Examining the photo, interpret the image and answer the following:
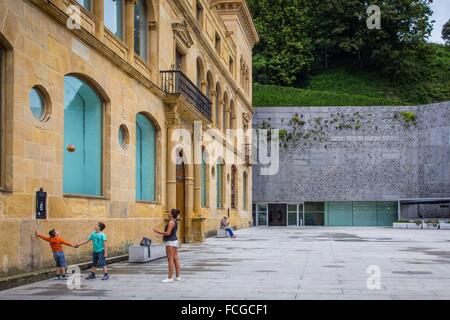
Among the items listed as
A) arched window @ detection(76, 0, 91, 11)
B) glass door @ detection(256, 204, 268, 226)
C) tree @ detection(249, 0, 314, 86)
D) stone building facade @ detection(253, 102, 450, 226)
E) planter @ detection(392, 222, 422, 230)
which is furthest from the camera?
tree @ detection(249, 0, 314, 86)

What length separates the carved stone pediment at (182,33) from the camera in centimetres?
2587

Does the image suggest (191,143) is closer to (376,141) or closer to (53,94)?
(53,94)

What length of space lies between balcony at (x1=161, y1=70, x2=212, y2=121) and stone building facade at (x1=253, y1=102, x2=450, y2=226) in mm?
27846

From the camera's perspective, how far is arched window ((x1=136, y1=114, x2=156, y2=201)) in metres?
21.8

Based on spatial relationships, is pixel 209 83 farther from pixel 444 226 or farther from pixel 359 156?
pixel 359 156

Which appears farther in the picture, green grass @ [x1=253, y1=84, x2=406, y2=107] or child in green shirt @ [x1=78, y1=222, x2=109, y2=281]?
green grass @ [x1=253, y1=84, x2=406, y2=107]

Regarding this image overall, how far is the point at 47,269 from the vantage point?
14102mm

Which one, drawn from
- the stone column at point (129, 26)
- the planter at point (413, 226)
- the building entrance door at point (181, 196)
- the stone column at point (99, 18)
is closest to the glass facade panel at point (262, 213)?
the planter at point (413, 226)

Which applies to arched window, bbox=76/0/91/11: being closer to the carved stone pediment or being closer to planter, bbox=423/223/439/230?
the carved stone pediment

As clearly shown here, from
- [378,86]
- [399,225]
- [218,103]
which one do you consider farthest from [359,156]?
[378,86]

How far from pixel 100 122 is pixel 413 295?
10.6 m

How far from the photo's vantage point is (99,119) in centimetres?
1831
